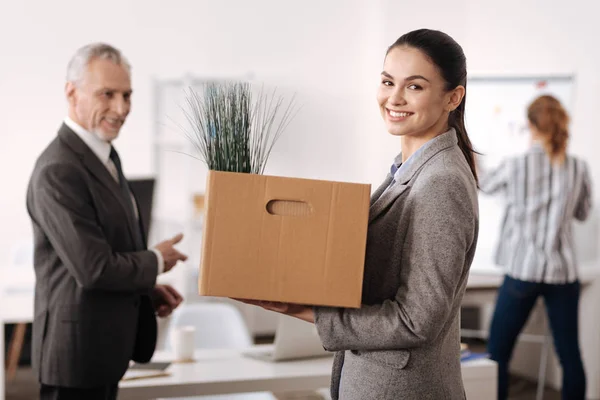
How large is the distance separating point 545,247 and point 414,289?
9.29 feet

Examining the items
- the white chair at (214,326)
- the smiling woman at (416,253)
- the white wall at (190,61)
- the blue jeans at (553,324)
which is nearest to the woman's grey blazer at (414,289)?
the smiling woman at (416,253)

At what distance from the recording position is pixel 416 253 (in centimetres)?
150

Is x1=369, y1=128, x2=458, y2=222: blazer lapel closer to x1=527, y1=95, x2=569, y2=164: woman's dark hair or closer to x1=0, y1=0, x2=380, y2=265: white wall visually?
x1=527, y1=95, x2=569, y2=164: woman's dark hair

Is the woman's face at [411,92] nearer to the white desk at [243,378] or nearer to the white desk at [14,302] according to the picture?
the white desk at [243,378]

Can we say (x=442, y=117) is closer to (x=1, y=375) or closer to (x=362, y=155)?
(x=1, y=375)

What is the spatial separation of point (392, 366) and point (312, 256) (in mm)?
286

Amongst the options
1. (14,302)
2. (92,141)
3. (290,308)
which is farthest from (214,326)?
(290,308)

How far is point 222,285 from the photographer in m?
1.51

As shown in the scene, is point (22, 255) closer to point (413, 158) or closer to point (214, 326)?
point (214, 326)

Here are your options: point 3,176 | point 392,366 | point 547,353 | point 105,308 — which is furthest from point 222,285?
point 3,176

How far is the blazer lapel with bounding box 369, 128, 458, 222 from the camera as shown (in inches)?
63.1

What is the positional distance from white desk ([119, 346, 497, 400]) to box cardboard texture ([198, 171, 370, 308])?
1078 millimetres

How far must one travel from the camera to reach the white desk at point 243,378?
2.47 meters

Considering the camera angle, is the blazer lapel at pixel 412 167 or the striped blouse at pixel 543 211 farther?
the striped blouse at pixel 543 211
